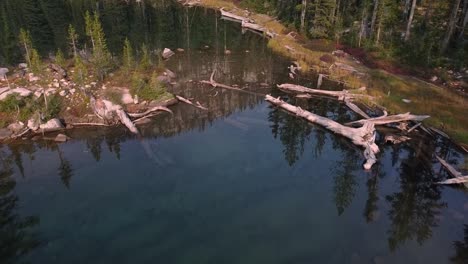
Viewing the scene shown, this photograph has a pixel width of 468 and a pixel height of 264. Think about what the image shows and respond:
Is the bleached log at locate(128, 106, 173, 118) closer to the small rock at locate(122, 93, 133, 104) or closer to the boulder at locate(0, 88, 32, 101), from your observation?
the small rock at locate(122, 93, 133, 104)

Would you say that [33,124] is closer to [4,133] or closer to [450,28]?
[4,133]

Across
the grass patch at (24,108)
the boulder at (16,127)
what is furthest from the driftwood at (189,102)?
the boulder at (16,127)

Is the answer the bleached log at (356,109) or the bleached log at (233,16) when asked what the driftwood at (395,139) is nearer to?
the bleached log at (356,109)

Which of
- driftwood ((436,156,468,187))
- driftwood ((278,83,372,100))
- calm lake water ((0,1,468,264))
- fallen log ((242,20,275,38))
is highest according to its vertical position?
fallen log ((242,20,275,38))

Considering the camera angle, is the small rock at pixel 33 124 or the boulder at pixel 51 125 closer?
the small rock at pixel 33 124

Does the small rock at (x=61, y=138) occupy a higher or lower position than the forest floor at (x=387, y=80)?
lower

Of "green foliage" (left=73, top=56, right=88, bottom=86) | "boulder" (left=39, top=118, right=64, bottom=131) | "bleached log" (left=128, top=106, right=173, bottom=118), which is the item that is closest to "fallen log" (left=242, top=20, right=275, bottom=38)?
"bleached log" (left=128, top=106, right=173, bottom=118)

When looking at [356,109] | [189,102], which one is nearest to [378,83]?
[356,109]
